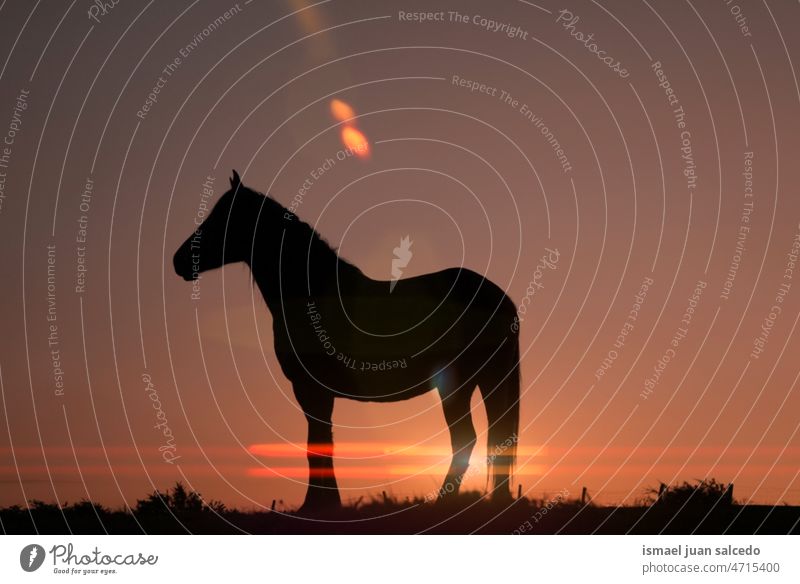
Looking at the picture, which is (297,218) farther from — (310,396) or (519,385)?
(519,385)

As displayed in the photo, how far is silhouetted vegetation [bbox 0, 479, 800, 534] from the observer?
10.5 metres

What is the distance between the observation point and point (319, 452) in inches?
474

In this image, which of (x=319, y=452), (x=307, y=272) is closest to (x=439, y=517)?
(x=319, y=452)

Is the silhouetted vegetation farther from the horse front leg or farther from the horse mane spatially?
the horse mane

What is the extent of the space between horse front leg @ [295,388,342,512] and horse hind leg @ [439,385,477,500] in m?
1.26

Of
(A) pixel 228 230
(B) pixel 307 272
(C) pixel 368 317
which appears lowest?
(C) pixel 368 317

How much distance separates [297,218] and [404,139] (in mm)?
1643

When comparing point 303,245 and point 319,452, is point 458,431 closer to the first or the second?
point 319,452

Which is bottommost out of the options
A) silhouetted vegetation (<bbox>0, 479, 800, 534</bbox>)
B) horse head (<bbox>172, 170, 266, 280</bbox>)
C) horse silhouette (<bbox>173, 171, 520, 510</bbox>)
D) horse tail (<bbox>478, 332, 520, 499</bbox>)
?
silhouetted vegetation (<bbox>0, 479, 800, 534</bbox>)

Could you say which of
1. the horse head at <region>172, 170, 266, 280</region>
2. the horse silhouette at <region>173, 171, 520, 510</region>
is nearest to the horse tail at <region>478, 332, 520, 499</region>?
the horse silhouette at <region>173, 171, 520, 510</region>

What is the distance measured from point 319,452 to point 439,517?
184cm

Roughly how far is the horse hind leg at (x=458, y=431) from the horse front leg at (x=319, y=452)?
126 centimetres

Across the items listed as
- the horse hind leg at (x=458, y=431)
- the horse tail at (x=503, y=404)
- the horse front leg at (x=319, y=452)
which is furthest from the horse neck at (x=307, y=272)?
the horse tail at (x=503, y=404)

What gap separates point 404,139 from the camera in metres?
13.1
